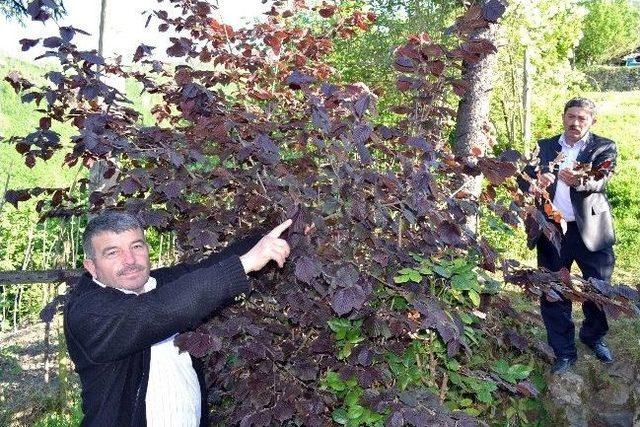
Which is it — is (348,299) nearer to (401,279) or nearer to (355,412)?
(401,279)

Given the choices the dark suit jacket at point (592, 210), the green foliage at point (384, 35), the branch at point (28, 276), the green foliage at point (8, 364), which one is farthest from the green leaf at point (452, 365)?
the green foliage at point (384, 35)

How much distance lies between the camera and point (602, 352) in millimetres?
4242

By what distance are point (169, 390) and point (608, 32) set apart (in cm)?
3127

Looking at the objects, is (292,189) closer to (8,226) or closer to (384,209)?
(384,209)

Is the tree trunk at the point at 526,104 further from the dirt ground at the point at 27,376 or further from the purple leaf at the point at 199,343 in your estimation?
the purple leaf at the point at 199,343

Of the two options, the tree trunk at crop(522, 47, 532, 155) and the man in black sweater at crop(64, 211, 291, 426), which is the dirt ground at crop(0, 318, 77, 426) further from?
the tree trunk at crop(522, 47, 532, 155)

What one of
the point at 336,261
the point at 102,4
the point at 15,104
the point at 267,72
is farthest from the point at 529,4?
the point at 15,104

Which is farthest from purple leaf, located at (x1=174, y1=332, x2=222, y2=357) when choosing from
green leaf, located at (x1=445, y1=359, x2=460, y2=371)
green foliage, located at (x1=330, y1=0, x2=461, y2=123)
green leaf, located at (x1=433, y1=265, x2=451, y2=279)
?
green foliage, located at (x1=330, y1=0, x2=461, y2=123)

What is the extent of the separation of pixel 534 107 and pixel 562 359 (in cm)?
957

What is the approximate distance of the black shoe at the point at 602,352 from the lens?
13.8 ft

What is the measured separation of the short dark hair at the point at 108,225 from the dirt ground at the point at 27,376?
2791 millimetres

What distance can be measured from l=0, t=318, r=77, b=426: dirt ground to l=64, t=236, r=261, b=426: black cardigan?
110 inches

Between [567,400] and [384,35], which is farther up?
[384,35]

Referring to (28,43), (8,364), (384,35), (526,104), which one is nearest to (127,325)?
(28,43)
